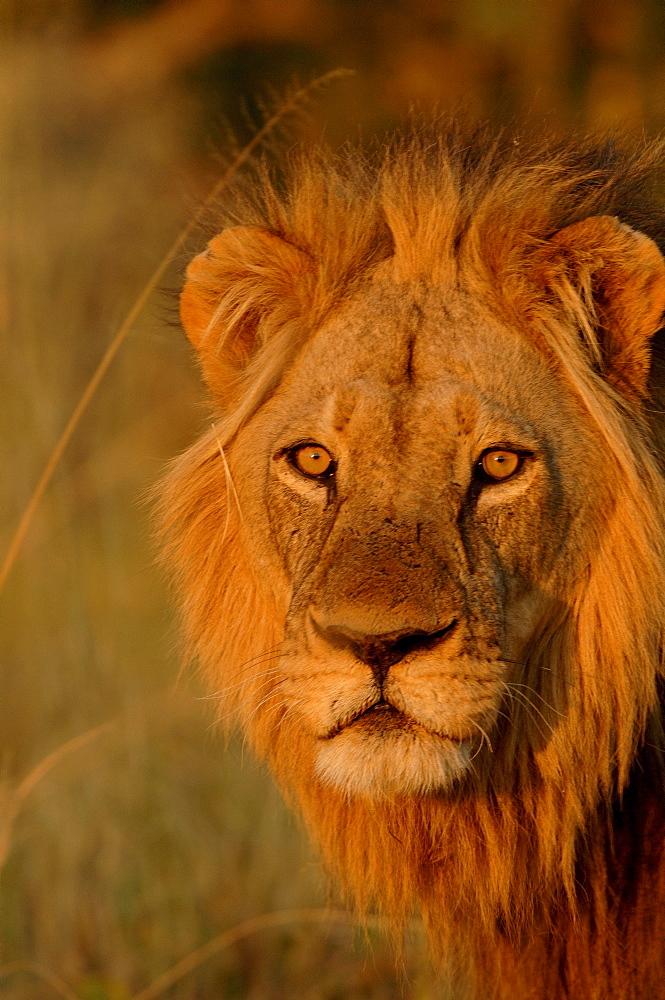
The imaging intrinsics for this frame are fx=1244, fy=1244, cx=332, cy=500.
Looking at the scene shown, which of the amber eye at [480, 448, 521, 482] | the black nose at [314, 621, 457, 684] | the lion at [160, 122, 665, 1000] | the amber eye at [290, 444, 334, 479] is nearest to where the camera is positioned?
the black nose at [314, 621, 457, 684]

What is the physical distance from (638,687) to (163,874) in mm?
2588

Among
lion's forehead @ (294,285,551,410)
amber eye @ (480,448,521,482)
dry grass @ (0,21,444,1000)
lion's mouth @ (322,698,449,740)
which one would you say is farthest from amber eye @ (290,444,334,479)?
dry grass @ (0,21,444,1000)

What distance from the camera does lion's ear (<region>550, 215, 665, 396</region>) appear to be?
2.78 meters

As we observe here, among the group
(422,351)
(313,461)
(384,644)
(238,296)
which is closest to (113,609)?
(238,296)

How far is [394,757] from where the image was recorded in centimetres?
256

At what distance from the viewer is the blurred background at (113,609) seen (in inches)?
174

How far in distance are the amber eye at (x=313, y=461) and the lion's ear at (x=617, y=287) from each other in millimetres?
668

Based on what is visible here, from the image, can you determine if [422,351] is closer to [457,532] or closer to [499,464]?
[499,464]

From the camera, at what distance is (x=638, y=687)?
283 centimetres

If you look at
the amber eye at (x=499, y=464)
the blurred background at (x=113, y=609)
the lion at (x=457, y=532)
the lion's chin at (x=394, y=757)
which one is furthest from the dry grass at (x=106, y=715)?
A: the amber eye at (x=499, y=464)

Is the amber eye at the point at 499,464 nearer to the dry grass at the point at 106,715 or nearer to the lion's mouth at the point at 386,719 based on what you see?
the lion's mouth at the point at 386,719

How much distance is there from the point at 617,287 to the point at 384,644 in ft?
3.39

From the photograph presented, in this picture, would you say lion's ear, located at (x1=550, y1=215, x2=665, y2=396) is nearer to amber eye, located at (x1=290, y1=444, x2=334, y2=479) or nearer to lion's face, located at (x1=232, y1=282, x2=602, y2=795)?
lion's face, located at (x1=232, y1=282, x2=602, y2=795)

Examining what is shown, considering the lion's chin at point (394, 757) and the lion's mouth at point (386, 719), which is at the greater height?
the lion's mouth at point (386, 719)
